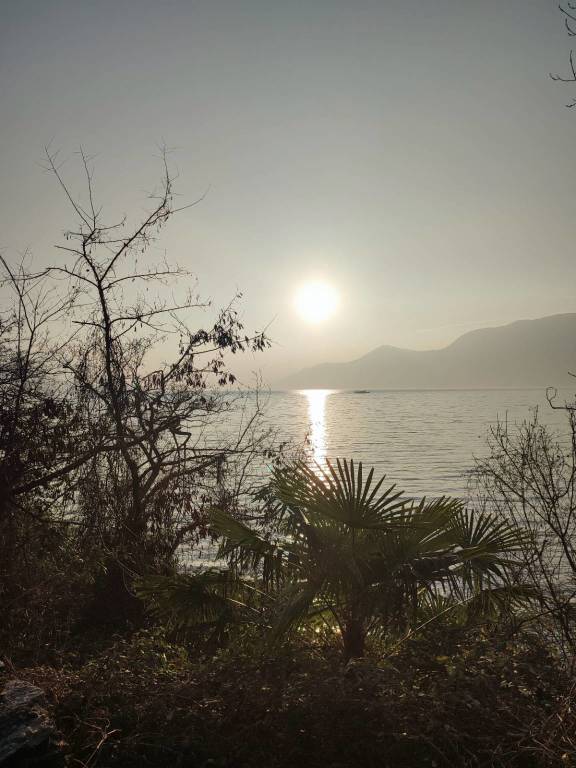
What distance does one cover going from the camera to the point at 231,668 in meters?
6.20

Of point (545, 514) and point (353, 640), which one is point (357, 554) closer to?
point (353, 640)

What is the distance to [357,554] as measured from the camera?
5879 mm

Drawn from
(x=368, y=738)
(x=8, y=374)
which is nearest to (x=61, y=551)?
(x=8, y=374)

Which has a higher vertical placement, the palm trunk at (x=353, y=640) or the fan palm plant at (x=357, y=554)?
the fan palm plant at (x=357, y=554)

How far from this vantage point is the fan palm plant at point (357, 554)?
5.57 meters

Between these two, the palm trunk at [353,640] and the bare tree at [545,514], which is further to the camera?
the bare tree at [545,514]

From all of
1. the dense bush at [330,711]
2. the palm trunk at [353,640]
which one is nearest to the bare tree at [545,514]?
the dense bush at [330,711]

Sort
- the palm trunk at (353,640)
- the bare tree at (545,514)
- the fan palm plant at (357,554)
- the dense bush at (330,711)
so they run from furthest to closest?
the bare tree at (545,514), the palm trunk at (353,640), the fan palm plant at (357,554), the dense bush at (330,711)

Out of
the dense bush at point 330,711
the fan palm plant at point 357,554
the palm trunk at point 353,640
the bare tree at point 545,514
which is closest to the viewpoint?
the dense bush at point 330,711

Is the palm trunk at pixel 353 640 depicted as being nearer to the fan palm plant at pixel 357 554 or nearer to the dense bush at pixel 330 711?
the fan palm plant at pixel 357 554

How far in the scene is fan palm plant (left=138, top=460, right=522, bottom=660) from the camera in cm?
557

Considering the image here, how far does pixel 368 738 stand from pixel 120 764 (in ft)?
6.78

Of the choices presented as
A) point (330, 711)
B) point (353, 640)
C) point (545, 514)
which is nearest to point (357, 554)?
point (353, 640)

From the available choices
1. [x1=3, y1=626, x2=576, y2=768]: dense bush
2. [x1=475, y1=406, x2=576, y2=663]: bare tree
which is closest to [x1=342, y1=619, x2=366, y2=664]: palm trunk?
[x1=3, y1=626, x2=576, y2=768]: dense bush
